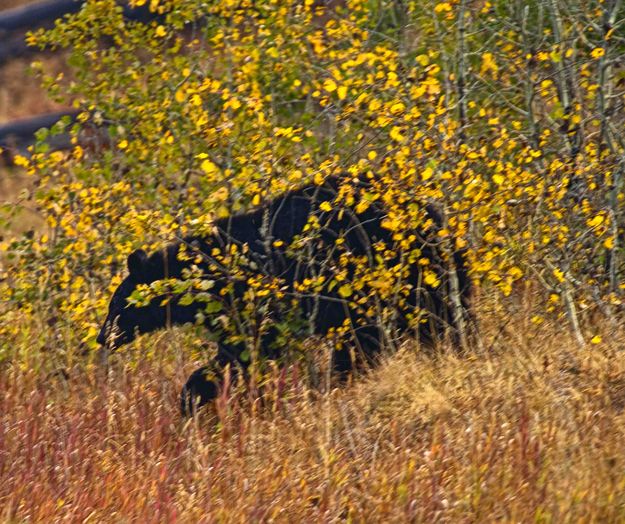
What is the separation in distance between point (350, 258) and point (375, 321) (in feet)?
1.43

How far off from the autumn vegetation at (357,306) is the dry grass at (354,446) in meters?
0.02

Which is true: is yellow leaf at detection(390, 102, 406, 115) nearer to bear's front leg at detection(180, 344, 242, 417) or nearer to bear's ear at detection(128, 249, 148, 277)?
bear's front leg at detection(180, 344, 242, 417)

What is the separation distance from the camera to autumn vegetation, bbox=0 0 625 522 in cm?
484

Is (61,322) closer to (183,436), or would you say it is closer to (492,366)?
(183,436)

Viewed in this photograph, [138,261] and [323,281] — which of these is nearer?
[323,281]

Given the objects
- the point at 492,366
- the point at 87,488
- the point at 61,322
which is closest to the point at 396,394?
the point at 492,366

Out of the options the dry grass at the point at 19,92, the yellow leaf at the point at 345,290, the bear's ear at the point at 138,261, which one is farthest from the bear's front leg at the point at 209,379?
the dry grass at the point at 19,92

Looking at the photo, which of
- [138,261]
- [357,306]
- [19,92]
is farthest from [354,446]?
[19,92]

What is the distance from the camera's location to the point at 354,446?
5305 mm

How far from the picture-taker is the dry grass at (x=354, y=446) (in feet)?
15.3

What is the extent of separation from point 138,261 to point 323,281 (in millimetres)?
1348

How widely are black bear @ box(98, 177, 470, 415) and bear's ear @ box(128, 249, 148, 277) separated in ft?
0.55

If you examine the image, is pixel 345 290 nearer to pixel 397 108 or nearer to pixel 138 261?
pixel 397 108

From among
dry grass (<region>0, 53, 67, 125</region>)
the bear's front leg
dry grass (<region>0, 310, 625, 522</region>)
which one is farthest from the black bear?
A: dry grass (<region>0, 53, 67, 125</region>)
